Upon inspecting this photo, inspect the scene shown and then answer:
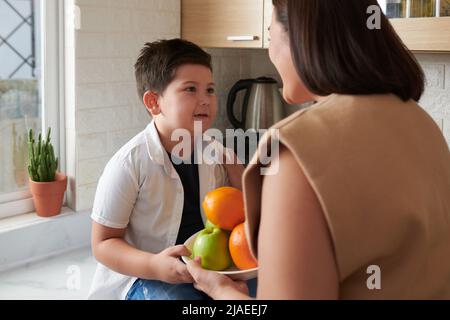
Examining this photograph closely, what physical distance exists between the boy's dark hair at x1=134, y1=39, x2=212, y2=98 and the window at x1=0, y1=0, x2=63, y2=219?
1.71 ft

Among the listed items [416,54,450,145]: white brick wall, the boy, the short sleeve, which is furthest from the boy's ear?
[416,54,450,145]: white brick wall

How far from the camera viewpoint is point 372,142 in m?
0.65

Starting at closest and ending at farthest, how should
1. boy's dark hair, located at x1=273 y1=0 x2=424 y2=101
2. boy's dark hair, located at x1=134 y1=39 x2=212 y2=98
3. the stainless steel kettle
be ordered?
boy's dark hair, located at x1=273 y1=0 x2=424 y2=101 → boy's dark hair, located at x1=134 y1=39 x2=212 y2=98 → the stainless steel kettle

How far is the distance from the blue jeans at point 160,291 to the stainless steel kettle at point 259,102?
1077 mm

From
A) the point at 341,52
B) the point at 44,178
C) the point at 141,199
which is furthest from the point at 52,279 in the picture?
the point at 341,52

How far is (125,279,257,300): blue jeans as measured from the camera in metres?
1.17

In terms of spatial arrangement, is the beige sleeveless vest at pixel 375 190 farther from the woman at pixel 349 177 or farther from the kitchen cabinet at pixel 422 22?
the kitchen cabinet at pixel 422 22

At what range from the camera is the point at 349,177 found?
612mm

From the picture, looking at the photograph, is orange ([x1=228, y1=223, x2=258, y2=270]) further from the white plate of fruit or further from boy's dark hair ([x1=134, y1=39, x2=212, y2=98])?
boy's dark hair ([x1=134, y1=39, x2=212, y2=98])

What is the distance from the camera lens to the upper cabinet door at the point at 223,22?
188 centimetres

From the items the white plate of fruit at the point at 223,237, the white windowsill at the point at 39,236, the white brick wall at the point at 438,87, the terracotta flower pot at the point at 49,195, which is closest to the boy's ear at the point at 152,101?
the white plate of fruit at the point at 223,237

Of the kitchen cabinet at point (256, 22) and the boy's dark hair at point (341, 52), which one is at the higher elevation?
the kitchen cabinet at point (256, 22)

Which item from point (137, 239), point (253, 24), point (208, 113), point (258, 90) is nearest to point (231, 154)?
point (208, 113)
